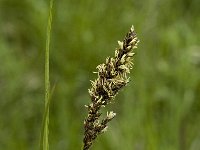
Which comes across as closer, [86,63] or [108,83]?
[108,83]

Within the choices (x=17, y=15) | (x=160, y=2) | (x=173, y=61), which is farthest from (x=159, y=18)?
(x=17, y=15)

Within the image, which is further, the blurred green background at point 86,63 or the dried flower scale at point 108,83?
the blurred green background at point 86,63

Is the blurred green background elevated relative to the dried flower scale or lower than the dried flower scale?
elevated

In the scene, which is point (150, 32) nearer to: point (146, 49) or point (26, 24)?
point (146, 49)

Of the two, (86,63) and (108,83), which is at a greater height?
(86,63)

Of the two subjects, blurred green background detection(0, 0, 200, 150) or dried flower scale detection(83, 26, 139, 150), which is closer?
dried flower scale detection(83, 26, 139, 150)
